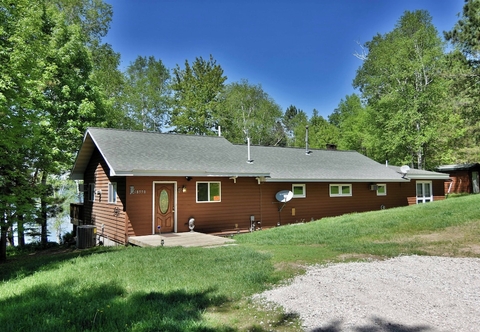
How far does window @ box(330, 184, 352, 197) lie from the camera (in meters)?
16.3

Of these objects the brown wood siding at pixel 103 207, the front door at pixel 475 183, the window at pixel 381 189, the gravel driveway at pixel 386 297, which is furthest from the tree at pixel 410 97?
the brown wood siding at pixel 103 207

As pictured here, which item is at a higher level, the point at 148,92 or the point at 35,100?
the point at 148,92

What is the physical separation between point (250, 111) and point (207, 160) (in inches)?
973

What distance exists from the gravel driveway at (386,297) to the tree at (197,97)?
2497 centimetres

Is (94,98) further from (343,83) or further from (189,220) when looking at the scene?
(343,83)

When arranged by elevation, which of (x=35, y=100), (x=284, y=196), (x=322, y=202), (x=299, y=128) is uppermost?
(x=299, y=128)

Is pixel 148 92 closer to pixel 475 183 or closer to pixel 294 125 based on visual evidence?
pixel 294 125

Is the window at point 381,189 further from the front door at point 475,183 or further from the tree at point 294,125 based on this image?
the tree at point 294,125

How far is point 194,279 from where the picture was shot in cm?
566

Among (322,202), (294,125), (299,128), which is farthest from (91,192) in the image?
(294,125)

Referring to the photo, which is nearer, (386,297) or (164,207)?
(386,297)

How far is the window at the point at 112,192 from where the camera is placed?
11837 millimetres

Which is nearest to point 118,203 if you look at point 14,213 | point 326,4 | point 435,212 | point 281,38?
point 14,213

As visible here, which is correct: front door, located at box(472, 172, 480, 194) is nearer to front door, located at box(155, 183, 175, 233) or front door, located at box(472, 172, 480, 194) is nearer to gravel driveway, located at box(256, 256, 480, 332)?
gravel driveway, located at box(256, 256, 480, 332)
